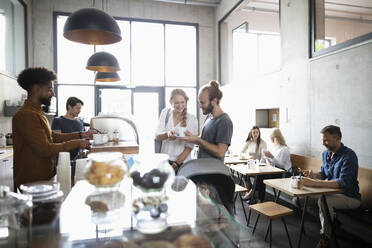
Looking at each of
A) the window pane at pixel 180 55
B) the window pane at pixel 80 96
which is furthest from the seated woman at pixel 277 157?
the window pane at pixel 80 96

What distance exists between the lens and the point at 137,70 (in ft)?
26.0

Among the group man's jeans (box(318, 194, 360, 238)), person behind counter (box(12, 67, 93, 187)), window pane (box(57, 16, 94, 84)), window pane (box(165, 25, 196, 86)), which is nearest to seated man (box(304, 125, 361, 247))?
man's jeans (box(318, 194, 360, 238))

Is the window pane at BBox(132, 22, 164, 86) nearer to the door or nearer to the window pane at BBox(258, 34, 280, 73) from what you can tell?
the door

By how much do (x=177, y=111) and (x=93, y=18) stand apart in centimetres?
110

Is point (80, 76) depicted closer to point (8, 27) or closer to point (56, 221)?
point (8, 27)

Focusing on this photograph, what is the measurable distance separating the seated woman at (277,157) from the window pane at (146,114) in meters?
4.12

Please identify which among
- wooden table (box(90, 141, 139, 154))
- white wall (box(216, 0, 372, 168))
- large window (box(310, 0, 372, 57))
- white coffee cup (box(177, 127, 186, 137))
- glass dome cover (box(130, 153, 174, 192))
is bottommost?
wooden table (box(90, 141, 139, 154))

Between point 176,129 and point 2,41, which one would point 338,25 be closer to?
point 176,129

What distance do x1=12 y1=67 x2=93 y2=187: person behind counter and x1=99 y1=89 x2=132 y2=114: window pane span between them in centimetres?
571

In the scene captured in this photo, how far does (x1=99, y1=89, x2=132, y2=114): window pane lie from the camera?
7734 mm

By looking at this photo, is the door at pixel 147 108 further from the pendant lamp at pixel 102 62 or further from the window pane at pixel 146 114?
the pendant lamp at pixel 102 62

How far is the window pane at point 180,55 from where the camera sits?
26.9 ft

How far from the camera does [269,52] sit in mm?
7109

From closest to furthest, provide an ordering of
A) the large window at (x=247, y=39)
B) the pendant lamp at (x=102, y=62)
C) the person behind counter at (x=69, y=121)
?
the pendant lamp at (x=102, y=62)
the person behind counter at (x=69, y=121)
the large window at (x=247, y=39)
